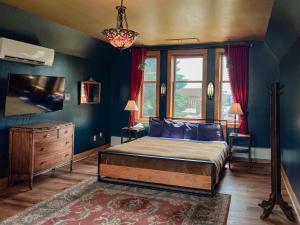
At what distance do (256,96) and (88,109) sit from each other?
3.85 meters

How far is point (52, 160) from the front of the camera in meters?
4.73

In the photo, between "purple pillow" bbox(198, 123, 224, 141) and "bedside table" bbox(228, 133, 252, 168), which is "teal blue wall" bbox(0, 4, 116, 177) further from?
"bedside table" bbox(228, 133, 252, 168)

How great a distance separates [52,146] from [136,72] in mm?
3229

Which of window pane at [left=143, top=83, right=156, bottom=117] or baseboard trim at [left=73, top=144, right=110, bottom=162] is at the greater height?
window pane at [left=143, top=83, right=156, bottom=117]

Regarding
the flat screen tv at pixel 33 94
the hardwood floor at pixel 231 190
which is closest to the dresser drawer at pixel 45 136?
the flat screen tv at pixel 33 94

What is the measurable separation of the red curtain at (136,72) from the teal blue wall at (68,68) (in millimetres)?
614

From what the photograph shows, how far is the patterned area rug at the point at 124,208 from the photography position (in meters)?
3.27

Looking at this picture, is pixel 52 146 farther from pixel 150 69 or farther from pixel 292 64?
pixel 292 64

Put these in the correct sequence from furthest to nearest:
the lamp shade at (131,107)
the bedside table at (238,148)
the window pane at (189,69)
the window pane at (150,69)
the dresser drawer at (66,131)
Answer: the window pane at (150,69) → the window pane at (189,69) → the lamp shade at (131,107) → the bedside table at (238,148) → the dresser drawer at (66,131)

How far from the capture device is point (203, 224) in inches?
127

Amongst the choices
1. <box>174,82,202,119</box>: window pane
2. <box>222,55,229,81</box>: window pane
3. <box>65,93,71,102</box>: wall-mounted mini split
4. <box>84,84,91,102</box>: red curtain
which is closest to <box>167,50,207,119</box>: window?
<box>174,82,202,119</box>: window pane

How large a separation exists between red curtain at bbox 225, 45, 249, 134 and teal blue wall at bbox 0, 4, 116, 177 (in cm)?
305

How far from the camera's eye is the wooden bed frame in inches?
160

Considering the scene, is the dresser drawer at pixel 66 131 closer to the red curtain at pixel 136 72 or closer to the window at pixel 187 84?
the red curtain at pixel 136 72
